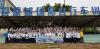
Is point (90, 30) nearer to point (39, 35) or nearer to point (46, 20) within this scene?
point (46, 20)

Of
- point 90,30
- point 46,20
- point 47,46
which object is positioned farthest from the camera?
point 90,30

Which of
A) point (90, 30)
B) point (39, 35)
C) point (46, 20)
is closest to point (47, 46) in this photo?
point (39, 35)

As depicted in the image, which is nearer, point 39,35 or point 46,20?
point 39,35

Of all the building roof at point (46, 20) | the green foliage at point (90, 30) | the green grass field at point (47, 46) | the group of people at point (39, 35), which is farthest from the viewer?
the green foliage at point (90, 30)

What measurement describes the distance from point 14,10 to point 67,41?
7991 mm

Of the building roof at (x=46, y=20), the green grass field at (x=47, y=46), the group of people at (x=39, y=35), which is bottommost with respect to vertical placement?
the green grass field at (x=47, y=46)

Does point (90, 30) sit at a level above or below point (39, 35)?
above

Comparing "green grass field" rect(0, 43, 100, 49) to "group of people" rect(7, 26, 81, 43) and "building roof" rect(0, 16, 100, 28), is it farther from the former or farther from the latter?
"building roof" rect(0, 16, 100, 28)

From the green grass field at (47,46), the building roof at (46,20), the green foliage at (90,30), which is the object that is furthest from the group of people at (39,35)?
the green foliage at (90,30)

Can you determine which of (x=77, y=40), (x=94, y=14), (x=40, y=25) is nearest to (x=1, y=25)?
(x=40, y=25)

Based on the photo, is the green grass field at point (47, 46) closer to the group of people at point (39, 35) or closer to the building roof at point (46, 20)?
the group of people at point (39, 35)

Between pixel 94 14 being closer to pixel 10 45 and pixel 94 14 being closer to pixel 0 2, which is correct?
pixel 10 45

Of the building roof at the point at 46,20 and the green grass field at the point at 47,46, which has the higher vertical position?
the building roof at the point at 46,20

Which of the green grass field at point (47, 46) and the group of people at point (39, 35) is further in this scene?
the group of people at point (39, 35)
